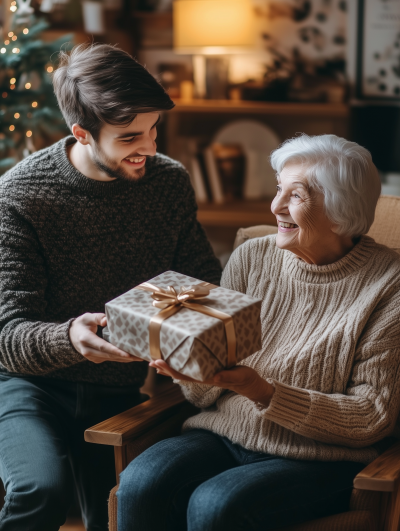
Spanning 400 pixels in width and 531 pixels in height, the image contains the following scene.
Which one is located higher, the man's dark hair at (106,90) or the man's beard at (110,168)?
the man's dark hair at (106,90)

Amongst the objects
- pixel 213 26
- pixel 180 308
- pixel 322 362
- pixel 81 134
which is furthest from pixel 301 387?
pixel 213 26

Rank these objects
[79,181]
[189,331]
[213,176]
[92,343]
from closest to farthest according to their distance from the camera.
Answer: [189,331] → [92,343] → [79,181] → [213,176]

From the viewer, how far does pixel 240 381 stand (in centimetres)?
136

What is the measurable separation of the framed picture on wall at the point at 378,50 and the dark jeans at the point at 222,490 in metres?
2.61

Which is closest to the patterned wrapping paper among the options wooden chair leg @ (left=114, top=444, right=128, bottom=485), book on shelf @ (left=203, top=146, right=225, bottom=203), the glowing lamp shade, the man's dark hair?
wooden chair leg @ (left=114, top=444, right=128, bottom=485)

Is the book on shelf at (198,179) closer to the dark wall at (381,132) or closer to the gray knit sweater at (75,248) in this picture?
the dark wall at (381,132)

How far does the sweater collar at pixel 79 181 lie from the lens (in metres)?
1.70

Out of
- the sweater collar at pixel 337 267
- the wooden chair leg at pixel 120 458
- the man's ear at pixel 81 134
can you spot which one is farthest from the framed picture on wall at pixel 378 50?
the wooden chair leg at pixel 120 458

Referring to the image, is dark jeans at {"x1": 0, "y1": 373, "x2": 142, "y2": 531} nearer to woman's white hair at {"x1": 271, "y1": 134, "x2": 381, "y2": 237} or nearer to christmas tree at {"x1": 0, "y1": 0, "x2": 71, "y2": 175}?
woman's white hair at {"x1": 271, "y1": 134, "x2": 381, "y2": 237}

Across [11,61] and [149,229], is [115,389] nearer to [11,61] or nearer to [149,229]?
[149,229]

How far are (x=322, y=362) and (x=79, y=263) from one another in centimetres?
68

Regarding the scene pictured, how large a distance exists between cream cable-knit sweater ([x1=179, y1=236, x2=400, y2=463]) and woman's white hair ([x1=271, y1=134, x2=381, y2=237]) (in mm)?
93

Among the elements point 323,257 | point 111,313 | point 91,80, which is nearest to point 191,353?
point 111,313

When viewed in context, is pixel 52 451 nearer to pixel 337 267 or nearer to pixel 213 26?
pixel 337 267
